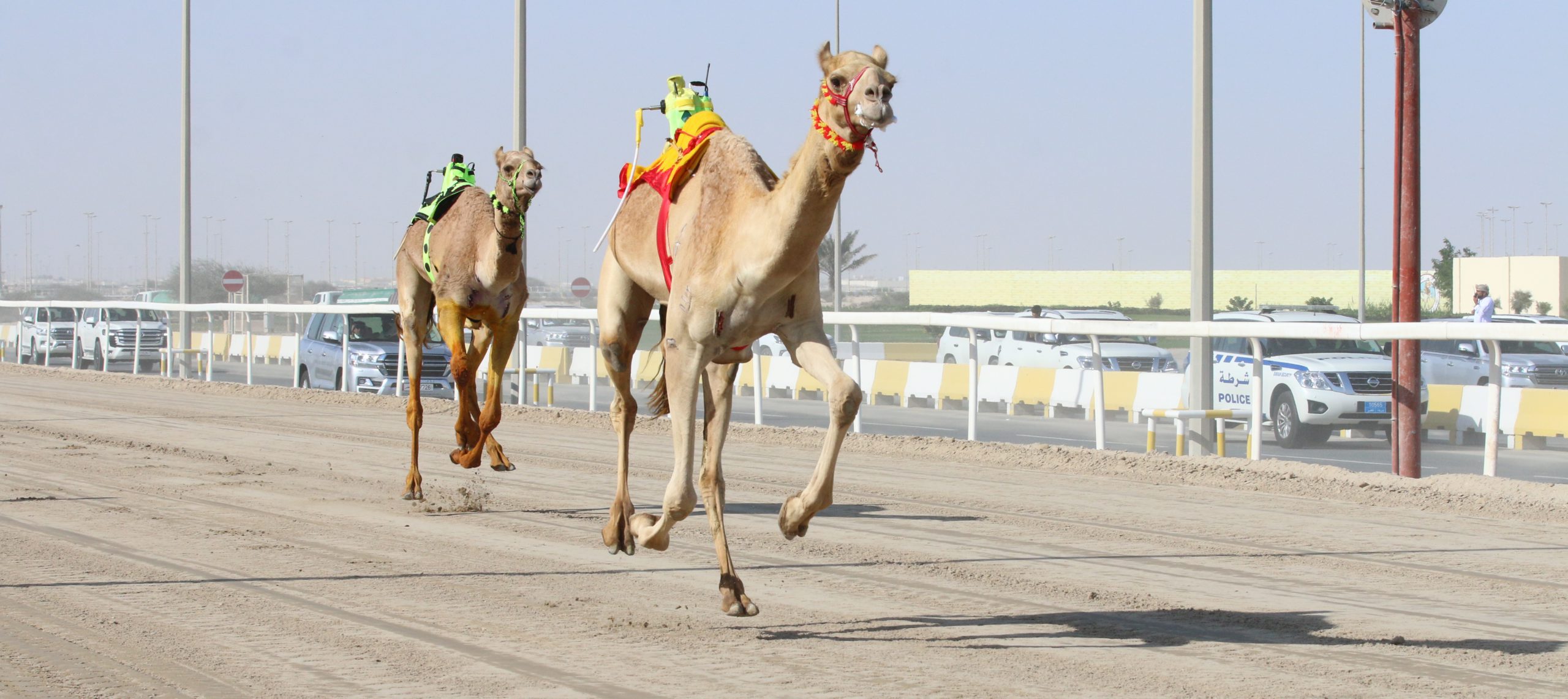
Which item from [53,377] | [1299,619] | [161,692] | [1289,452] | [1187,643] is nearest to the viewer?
[161,692]

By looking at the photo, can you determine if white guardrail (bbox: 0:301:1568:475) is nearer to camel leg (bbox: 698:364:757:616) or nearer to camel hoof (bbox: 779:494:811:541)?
camel leg (bbox: 698:364:757:616)

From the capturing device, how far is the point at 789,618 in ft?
22.7

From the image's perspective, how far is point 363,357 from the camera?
24.0 metres

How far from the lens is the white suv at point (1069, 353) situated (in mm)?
19188

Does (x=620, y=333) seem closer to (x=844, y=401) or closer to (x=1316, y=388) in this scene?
(x=844, y=401)

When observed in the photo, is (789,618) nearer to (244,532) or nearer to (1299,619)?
(1299,619)

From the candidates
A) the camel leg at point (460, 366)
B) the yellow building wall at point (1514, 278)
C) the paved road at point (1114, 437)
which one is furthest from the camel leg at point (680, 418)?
the yellow building wall at point (1514, 278)

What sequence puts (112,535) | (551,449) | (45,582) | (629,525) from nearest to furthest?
(629,525)
(45,582)
(112,535)
(551,449)

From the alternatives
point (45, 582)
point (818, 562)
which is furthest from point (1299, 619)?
point (45, 582)

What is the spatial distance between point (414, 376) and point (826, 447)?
611 cm

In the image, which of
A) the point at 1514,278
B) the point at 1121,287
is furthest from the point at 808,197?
the point at 1121,287

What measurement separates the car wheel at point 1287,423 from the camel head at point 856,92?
11.9 m

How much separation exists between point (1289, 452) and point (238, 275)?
108 feet

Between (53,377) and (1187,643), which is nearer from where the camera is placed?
(1187,643)
